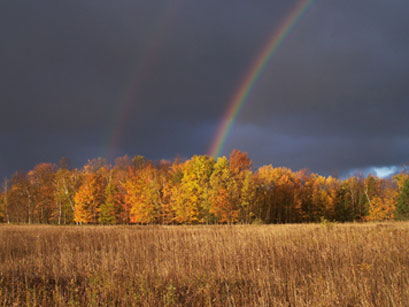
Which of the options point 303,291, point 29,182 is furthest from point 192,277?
point 29,182

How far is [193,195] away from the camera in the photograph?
41.1 meters

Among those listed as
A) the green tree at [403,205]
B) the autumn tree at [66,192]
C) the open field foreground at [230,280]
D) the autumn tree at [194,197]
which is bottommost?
the open field foreground at [230,280]

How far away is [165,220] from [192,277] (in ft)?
127

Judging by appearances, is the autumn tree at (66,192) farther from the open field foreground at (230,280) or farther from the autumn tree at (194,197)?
the open field foreground at (230,280)

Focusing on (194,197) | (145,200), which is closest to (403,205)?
(194,197)

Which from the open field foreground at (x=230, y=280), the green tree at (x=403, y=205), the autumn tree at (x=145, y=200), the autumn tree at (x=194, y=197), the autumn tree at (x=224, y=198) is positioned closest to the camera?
Answer: the open field foreground at (x=230, y=280)

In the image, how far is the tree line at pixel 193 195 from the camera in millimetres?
39963

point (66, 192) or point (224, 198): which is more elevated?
point (66, 192)

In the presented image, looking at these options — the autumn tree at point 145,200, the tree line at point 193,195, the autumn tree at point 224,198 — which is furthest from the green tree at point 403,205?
the autumn tree at point 145,200

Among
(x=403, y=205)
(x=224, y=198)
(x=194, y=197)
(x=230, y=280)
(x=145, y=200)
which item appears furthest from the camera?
(x=403, y=205)

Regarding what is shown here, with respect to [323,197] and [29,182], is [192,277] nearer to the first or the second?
[323,197]

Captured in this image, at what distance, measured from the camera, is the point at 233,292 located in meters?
5.34

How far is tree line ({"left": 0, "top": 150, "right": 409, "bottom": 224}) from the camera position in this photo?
131ft

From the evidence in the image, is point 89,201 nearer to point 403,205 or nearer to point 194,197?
point 194,197
